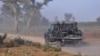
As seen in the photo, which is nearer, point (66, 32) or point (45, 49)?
point (45, 49)

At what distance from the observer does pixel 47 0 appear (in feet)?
187

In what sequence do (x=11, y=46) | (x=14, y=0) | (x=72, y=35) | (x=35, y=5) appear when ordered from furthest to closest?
1. (x=35, y=5)
2. (x=14, y=0)
3. (x=72, y=35)
4. (x=11, y=46)

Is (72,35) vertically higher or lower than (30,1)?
lower

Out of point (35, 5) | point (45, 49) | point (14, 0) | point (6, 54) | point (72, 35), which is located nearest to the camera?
point (6, 54)

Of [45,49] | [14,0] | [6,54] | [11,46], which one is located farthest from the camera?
[14,0]

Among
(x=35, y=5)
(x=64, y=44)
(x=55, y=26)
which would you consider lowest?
(x=64, y=44)

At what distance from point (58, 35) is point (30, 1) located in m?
34.5

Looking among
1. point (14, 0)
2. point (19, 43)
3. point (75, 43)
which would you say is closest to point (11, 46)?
point (19, 43)

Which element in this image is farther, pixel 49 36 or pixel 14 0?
pixel 14 0

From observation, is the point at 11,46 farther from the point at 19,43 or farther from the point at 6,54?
the point at 6,54

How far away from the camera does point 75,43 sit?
938 inches

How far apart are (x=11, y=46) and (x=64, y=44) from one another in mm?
Answer: 5855

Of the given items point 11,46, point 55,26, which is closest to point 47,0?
point 55,26

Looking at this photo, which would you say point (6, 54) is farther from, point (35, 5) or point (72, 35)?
point (35, 5)
